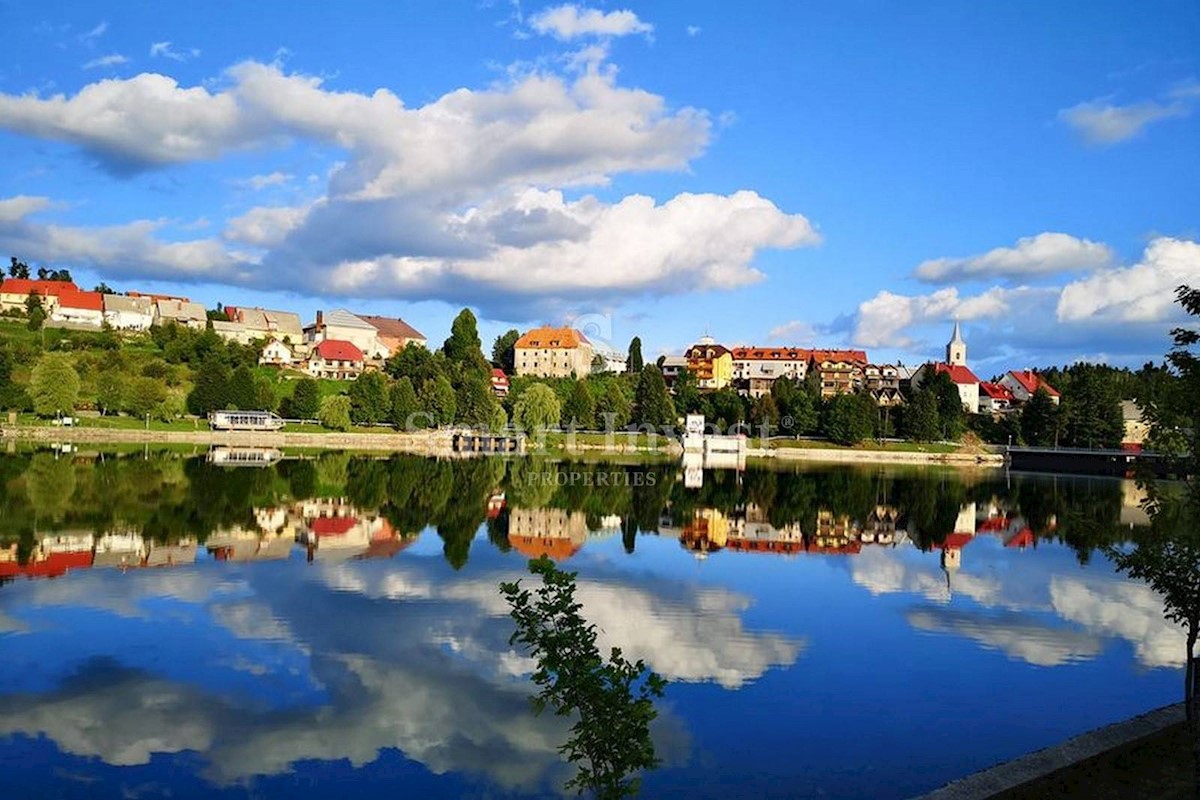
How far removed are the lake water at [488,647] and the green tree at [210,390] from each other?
5486 cm

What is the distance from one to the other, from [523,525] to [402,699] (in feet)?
66.9

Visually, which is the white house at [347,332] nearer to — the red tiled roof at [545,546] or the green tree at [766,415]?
the green tree at [766,415]

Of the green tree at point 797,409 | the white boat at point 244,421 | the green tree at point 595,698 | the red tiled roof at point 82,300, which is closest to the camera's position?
the green tree at point 595,698

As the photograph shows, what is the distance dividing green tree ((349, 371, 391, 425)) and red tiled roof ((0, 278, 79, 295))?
54.4m

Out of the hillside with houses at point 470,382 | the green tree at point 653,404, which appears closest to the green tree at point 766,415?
the hillside with houses at point 470,382

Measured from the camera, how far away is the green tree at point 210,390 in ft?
291

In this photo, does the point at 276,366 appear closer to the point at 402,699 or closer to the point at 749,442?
the point at 749,442

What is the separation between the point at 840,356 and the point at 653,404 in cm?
4526

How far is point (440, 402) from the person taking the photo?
305 feet

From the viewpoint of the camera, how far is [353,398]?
92.9 metres

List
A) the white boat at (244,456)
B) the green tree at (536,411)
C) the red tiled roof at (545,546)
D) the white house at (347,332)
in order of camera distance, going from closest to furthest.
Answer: the red tiled roof at (545,546) < the white boat at (244,456) < the green tree at (536,411) < the white house at (347,332)

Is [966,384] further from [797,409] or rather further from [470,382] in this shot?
[470,382]

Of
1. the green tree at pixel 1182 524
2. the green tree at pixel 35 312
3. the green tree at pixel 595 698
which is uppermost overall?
the green tree at pixel 35 312

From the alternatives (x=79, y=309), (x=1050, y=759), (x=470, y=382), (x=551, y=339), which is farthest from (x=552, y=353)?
(x=1050, y=759)
